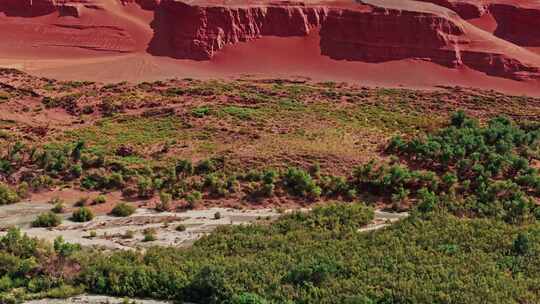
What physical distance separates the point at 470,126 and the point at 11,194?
82.6 feet

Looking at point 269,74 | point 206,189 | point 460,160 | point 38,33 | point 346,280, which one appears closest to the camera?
point 346,280

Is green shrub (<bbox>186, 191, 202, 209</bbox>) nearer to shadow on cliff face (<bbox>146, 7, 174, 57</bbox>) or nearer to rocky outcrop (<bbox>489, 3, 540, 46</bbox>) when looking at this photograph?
shadow on cliff face (<bbox>146, 7, 174, 57</bbox>)

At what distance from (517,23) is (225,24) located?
99.0 ft

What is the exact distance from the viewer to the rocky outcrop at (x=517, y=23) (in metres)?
53.6

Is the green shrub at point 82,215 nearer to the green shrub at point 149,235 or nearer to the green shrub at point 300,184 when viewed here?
the green shrub at point 149,235

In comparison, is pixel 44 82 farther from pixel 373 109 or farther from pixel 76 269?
pixel 76 269

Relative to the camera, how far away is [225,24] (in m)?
46.7

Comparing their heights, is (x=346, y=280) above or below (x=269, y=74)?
below

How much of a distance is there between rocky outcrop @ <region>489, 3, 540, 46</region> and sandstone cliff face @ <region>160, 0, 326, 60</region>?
67.6 feet

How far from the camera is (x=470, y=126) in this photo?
32.4m

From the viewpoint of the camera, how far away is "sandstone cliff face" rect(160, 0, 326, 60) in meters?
46.2

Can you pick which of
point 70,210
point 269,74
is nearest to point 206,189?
point 70,210

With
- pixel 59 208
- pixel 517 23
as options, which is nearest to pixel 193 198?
pixel 59 208

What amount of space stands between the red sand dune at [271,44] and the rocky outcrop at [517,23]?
779cm
